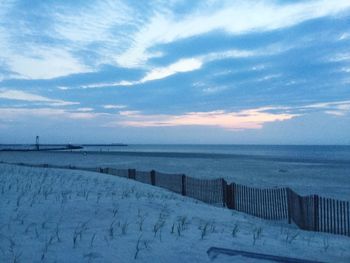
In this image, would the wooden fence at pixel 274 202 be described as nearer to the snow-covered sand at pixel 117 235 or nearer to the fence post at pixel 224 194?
the fence post at pixel 224 194

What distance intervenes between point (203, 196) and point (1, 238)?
485 inches

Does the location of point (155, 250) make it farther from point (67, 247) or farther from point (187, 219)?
point (187, 219)

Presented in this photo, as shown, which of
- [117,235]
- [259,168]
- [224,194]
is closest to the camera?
[117,235]

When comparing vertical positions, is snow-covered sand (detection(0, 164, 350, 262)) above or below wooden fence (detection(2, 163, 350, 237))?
above

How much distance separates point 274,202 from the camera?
13719 millimetres

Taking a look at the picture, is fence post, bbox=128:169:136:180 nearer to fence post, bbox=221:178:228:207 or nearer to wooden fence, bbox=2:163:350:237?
wooden fence, bbox=2:163:350:237

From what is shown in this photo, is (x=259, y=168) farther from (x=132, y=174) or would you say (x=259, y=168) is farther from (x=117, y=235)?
(x=117, y=235)

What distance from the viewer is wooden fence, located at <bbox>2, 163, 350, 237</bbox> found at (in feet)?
36.2

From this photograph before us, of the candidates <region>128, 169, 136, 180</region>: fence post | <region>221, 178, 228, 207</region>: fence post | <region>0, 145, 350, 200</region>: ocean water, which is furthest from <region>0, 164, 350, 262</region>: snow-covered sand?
<region>0, 145, 350, 200</region>: ocean water

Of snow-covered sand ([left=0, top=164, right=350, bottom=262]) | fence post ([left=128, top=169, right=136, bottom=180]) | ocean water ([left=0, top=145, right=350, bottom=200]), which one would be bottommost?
ocean water ([left=0, top=145, right=350, bottom=200])

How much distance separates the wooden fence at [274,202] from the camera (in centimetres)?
1102

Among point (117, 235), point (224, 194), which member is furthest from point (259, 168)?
point (117, 235)

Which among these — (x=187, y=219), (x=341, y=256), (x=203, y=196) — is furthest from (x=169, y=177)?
(x=341, y=256)

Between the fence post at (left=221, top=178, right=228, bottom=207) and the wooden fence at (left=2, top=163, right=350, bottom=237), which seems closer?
the wooden fence at (left=2, top=163, right=350, bottom=237)
